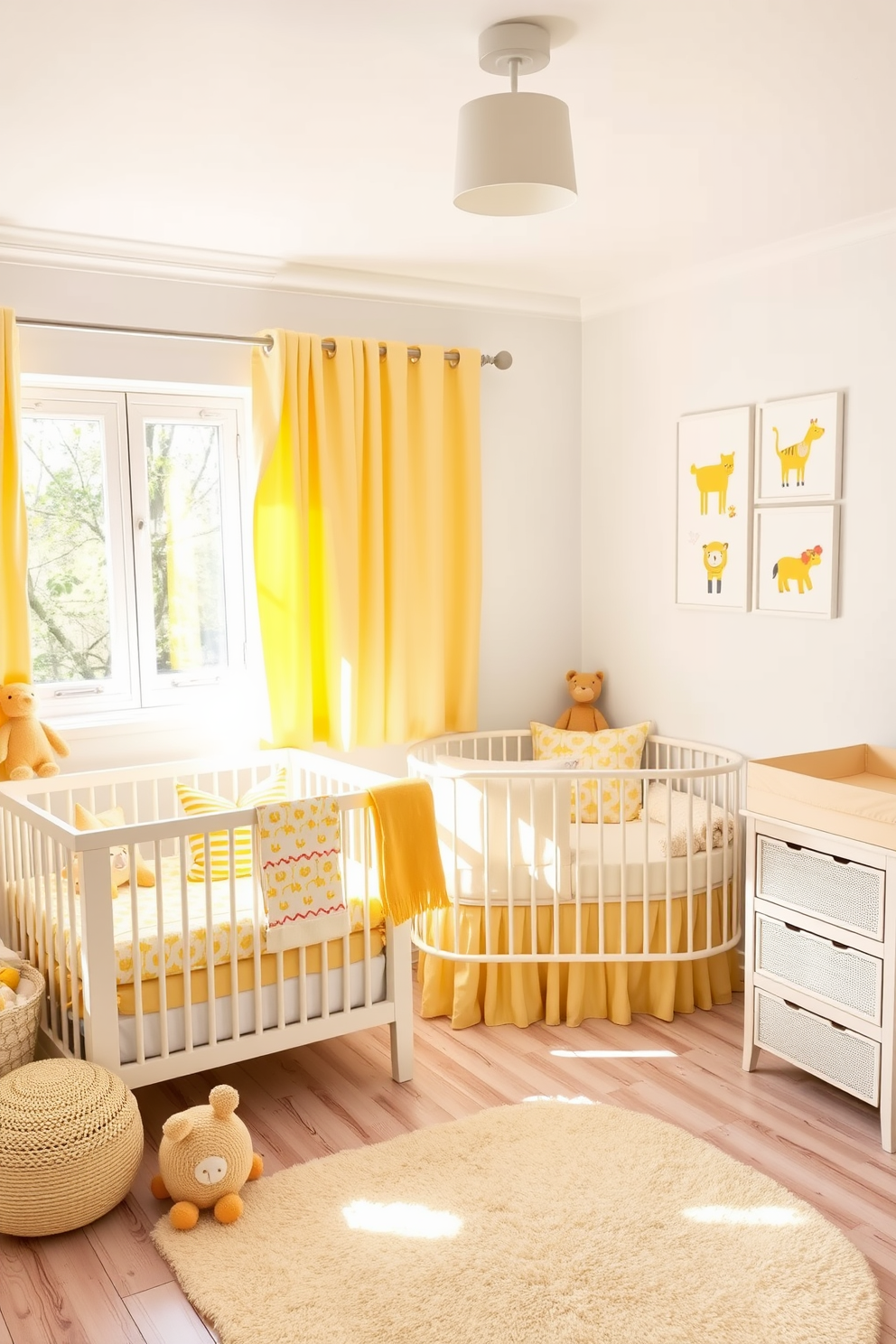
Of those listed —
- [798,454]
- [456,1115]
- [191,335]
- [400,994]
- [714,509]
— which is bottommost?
[456,1115]

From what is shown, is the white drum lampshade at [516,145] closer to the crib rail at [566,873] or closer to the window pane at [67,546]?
the crib rail at [566,873]

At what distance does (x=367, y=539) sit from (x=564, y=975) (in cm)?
153

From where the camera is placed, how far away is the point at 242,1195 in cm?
243

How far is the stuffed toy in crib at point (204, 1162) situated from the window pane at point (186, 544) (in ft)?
5.34

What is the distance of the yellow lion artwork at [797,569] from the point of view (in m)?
3.31

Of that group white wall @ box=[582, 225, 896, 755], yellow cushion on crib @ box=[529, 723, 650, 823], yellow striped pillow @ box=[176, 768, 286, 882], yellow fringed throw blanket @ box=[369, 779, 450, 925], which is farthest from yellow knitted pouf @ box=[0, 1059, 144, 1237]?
white wall @ box=[582, 225, 896, 755]

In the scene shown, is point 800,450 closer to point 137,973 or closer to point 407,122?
point 407,122

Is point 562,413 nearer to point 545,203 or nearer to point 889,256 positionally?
point 889,256

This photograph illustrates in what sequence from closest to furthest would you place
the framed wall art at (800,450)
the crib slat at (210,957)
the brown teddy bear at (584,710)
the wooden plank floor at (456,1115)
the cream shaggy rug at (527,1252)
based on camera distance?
the cream shaggy rug at (527,1252) → the wooden plank floor at (456,1115) → the crib slat at (210,957) → the framed wall art at (800,450) → the brown teddy bear at (584,710)

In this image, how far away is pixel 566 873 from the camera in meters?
3.34

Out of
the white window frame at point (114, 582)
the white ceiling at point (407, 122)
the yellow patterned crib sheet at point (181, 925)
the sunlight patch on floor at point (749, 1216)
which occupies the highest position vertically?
the white ceiling at point (407, 122)

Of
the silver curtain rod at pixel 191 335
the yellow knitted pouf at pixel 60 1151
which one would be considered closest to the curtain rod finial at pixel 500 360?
the silver curtain rod at pixel 191 335

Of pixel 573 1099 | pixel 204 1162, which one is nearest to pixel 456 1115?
pixel 573 1099

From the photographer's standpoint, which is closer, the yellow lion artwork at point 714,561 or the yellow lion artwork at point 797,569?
the yellow lion artwork at point 797,569
